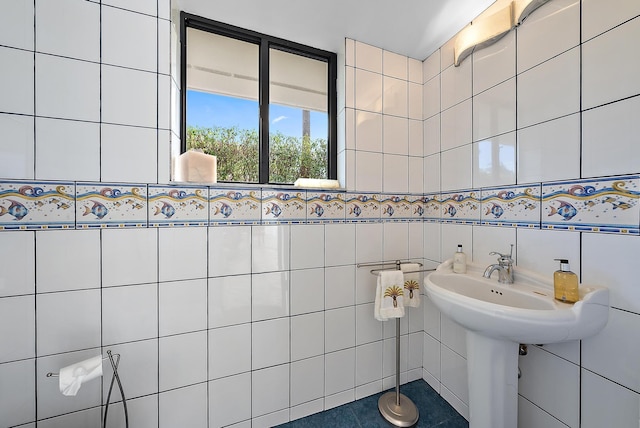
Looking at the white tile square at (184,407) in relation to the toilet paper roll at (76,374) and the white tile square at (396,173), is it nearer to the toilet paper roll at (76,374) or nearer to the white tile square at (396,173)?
the toilet paper roll at (76,374)

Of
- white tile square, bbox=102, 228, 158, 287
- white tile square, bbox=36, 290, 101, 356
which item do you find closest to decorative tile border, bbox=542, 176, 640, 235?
white tile square, bbox=102, 228, 158, 287

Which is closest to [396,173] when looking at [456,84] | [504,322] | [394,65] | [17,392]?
[456,84]

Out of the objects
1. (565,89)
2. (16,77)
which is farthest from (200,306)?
(565,89)

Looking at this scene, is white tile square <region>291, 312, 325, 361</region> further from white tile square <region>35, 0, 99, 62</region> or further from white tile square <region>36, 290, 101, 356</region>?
white tile square <region>35, 0, 99, 62</region>

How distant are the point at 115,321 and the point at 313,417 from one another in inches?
45.0

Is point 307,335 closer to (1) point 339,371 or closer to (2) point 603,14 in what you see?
(1) point 339,371

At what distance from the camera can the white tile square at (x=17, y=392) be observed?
0.95 m

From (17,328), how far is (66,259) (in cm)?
30

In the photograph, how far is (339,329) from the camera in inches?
57.8

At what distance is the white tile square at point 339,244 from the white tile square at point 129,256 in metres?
0.85

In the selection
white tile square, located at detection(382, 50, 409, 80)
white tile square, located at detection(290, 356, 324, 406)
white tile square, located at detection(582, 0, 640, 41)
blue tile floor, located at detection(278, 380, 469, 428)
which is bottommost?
blue tile floor, located at detection(278, 380, 469, 428)

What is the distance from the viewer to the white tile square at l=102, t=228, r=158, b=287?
3.47 feet

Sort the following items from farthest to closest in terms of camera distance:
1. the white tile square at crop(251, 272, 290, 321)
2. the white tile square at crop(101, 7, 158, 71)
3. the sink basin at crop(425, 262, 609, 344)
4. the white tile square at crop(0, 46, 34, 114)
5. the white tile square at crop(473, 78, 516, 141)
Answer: the white tile square at crop(251, 272, 290, 321), the white tile square at crop(473, 78, 516, 141), the white tile square at crop(101, 7, 158, 71), the white tile square at crop(0, 46, 34, 114), the sink basin at crop(425, 262, 609, 344)

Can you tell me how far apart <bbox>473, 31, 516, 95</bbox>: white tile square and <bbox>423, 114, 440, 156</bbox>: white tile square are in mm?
279
